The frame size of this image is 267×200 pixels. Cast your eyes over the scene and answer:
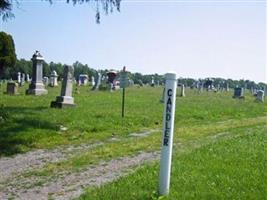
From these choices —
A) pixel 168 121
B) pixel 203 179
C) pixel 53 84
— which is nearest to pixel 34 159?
pixel 203 179

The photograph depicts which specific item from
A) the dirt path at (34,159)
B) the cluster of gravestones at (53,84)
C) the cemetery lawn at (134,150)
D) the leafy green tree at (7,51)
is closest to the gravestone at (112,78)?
the cluster of gravestones at (53,84)

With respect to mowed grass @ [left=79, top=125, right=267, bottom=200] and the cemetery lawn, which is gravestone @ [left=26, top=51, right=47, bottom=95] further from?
mowed grass @ [left=79, top=125, right=267, bottom=200]

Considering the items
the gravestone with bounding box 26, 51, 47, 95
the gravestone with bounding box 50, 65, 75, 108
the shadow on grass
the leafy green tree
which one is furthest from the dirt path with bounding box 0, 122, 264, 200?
the leafy green tree

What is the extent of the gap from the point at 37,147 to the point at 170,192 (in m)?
5.63

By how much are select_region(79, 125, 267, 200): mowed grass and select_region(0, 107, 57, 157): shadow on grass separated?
152 inches

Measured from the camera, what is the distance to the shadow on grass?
1055 centimetres

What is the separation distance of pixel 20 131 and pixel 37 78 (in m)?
15.8

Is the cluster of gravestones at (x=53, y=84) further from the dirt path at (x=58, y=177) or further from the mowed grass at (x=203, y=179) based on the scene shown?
the mowed grass at (x=203, y=179)

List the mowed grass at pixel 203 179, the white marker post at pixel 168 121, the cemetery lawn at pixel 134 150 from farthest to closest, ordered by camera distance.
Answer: the cemetery lawn at pixel 134 150, the mowed grass at pixel 203 179, the white marker post at pixel 168 121

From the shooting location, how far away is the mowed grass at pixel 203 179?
19.2 ft

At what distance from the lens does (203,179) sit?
6.55 metres

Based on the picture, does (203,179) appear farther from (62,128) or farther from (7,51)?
(7,51)

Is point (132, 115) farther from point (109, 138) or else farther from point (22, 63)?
point (22, 63)

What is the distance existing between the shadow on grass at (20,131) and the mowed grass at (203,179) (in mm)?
3862
